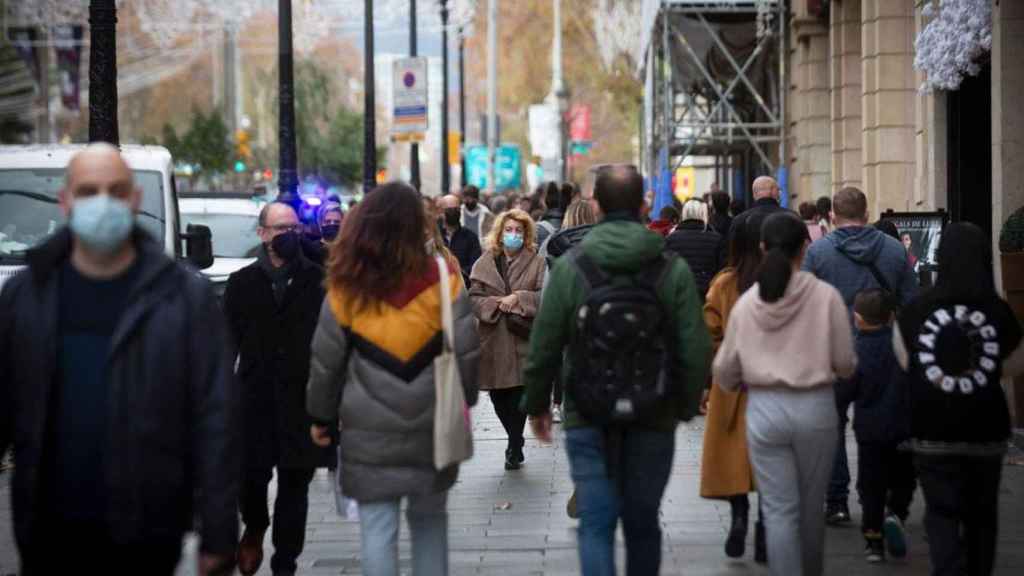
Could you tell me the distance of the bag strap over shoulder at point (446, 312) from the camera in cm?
706

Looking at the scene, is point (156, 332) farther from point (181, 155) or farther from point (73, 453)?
point (181, 155)

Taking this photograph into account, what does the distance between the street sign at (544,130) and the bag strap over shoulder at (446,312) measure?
50549 mm

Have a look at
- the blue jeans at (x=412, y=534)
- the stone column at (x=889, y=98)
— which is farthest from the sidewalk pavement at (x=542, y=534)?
the stone column at (x=889, y=98)

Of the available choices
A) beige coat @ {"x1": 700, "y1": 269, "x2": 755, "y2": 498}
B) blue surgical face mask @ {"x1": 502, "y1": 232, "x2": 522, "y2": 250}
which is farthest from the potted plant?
beige coat @ {"x1": 700, "y1": 269, "x2": 755, "y2": 498}

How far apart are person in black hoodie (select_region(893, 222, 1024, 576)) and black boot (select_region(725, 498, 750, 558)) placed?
1929 millimetres

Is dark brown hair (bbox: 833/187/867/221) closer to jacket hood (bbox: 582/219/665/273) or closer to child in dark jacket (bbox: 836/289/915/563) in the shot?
child in dark jacket (bbox: 836/289/915/563)

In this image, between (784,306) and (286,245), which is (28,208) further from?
(784,306)

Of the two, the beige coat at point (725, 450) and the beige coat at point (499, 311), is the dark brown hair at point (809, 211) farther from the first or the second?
the beige coat at point (725, 450)

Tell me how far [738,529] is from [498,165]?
49952 millimetres

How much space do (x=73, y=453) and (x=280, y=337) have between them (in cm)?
334

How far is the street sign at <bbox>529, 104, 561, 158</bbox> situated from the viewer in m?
59.3

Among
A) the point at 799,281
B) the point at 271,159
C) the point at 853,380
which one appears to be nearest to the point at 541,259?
the point at 853,380

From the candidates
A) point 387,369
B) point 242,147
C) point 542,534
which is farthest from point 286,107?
point 242,147

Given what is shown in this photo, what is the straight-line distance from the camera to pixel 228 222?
22359mm
